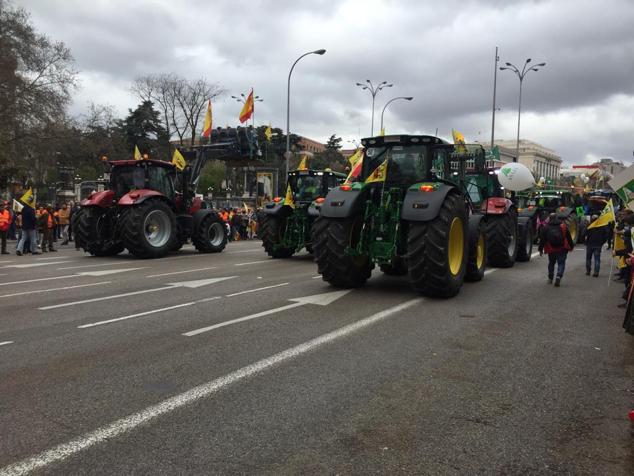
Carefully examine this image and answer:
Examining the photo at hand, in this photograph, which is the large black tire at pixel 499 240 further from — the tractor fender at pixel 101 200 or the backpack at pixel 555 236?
→ the tractor fender at pixel 101 200

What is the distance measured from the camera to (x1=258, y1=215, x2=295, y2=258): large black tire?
47.0ft

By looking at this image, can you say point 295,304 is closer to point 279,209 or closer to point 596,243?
point 279,209

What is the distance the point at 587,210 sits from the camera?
23297mm

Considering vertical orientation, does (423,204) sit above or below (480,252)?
above

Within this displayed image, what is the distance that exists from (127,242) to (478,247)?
8.89 metres

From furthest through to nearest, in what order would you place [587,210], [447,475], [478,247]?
1. [587,210]
2. [478,247]
3. [447,475]

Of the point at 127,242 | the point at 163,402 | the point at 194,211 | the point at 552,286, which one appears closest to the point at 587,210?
the point at 552,286

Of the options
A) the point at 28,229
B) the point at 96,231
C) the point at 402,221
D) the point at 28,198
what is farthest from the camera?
the point at 28,229

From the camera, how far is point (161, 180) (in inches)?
612

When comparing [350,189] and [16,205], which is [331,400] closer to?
[350,189]

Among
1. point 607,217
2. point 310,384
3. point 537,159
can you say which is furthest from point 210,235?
point 537,159

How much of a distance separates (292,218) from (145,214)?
3.93 metres

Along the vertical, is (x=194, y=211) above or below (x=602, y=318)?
above

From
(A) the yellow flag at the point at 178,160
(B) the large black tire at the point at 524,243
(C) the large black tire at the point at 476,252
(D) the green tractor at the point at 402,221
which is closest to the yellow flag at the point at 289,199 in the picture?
(A) the yellow flag at the point at 178,160
